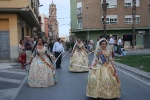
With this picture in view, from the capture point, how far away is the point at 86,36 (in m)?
43.4

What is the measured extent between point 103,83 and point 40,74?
292 centimetres

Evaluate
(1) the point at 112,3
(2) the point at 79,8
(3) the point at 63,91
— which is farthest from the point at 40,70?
(2) the point at 79,8

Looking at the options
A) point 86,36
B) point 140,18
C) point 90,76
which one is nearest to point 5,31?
point 90,76

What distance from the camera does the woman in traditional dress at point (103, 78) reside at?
634 centimetres

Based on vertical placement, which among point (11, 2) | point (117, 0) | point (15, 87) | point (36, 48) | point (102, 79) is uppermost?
point (117, 0)

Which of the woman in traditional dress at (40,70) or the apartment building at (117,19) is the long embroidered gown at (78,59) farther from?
the apartment building at (117,19)

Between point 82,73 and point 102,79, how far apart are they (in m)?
5.52

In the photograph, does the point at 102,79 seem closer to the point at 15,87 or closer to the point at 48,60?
the point at 48,60

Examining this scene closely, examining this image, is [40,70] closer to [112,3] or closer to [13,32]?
[13,32]

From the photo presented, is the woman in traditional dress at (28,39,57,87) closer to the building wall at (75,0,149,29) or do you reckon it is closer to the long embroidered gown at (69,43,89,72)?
the long embroidered gown at (69,43,89,72)

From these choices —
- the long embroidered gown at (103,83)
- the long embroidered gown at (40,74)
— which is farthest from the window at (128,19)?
the long embroidered gown at (103,83)

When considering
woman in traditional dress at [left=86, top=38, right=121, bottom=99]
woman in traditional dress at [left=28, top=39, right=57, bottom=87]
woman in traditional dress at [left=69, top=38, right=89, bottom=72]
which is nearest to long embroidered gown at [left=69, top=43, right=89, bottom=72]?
woman in traditional dress at [left=69, top=38, right=89, bottom=72]

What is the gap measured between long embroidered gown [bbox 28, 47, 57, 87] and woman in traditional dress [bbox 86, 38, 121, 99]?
2404 millimetres

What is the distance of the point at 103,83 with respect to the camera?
250 inches
